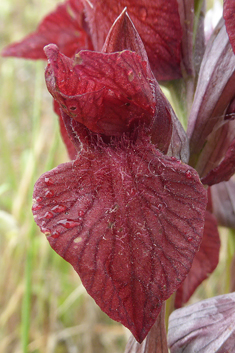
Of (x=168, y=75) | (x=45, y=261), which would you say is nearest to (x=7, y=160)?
(x=45, y=261)

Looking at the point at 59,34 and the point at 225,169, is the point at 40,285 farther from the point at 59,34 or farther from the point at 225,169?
the point at 225,169

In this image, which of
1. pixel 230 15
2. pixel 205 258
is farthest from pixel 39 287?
pixel 230 15

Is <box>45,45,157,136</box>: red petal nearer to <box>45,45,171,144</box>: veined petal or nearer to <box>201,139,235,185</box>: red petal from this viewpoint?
<box>45,45,171,144</box>: veined petal

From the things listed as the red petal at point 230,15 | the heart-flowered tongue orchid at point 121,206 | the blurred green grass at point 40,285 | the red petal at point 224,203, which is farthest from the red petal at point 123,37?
the blurred green grass at point 40,285

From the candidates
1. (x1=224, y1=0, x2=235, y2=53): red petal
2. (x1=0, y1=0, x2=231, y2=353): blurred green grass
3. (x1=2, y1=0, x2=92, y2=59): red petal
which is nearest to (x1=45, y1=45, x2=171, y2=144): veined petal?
(x1=224, y1=0, x2=235, y2=53): red petal

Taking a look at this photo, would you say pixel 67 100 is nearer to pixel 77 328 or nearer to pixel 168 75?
pixel 168 75
